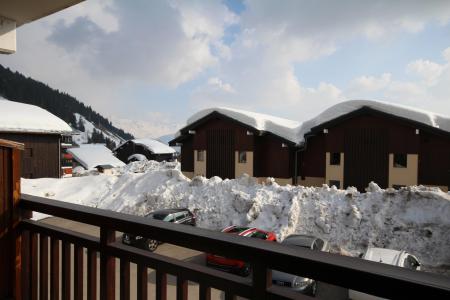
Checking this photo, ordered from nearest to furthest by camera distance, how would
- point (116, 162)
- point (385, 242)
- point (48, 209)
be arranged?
point (48, 209) → point (385, 242) → point (116, 162)

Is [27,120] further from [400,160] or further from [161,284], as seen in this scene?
[400,160]

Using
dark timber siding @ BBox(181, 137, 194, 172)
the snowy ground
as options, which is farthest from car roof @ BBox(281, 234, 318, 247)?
dark timber siding @ BBox(181, 137, 194, 172)

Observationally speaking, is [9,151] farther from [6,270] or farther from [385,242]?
[385,242]

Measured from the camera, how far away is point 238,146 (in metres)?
21.3

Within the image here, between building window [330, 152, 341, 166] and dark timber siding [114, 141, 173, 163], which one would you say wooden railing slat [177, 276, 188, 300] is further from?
dark timber siding [114, 141, 173, 163]

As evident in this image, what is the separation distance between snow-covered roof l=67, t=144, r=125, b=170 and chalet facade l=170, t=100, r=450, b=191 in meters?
26.0

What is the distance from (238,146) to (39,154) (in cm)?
1539

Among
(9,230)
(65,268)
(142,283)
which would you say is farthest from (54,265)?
(142,283)

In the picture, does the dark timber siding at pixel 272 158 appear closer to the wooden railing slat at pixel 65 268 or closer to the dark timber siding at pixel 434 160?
the dark timber siding at pixel 434 160

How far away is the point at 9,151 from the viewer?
9.00ft

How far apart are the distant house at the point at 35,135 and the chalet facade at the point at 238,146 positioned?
10539mm

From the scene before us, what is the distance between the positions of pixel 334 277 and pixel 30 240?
2.73 meters

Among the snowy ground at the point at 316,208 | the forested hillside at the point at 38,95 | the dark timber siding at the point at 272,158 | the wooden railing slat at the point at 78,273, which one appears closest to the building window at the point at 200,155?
the dark timber siding at the point at 272,158

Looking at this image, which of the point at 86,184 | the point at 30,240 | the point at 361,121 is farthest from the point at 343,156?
the point at 30,240
